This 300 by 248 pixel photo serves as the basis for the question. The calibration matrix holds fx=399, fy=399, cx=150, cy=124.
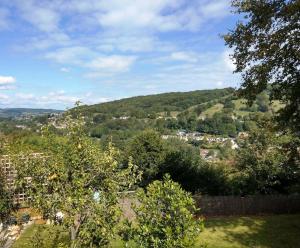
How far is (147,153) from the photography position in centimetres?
3538

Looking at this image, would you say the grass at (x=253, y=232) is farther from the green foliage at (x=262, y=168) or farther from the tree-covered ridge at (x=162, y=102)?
the tree-covered ridge at (x=162, y=102)

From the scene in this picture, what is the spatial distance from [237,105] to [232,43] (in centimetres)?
12931

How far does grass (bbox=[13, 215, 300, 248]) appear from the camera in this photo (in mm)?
19219

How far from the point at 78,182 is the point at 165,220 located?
2091 millimetres

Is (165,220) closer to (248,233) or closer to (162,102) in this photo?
(248,233)

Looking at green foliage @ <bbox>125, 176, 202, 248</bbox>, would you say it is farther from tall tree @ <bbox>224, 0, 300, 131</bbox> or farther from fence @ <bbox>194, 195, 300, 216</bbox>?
fence @ <bbox>194, 195, 300, 216</bbox>

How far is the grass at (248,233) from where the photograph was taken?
19219mm

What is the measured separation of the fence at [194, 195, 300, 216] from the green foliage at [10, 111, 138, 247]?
18.1m

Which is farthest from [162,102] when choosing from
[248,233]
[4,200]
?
[4,200]

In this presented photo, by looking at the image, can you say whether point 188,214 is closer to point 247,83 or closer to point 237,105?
point 247,83

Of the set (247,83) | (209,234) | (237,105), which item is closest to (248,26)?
(247,83)

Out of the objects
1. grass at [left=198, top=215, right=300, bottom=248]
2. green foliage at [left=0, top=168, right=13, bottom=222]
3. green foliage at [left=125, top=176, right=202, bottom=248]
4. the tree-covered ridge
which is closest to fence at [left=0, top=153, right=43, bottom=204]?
green foliage at [left=0, top=168, right=13, bottom=222]

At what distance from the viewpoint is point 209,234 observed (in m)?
21.5

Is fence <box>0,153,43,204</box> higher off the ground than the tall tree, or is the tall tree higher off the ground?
the tall tree
